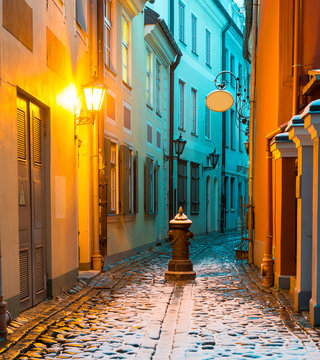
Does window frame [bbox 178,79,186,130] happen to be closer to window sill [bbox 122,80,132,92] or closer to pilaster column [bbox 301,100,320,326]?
window sill [bbox 122,80,132,92]

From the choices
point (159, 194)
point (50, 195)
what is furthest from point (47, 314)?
point (159, 194)

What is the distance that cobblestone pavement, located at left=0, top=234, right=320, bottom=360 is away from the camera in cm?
585

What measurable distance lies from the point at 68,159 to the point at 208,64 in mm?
19545

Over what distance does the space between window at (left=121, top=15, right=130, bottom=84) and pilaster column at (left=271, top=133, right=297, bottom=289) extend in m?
7.09

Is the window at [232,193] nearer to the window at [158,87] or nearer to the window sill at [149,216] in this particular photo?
the window at [158,87]

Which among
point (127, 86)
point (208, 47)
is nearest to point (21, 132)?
point (127, 86)

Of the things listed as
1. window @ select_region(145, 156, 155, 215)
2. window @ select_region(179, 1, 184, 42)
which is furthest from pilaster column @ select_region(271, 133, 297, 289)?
window @ select_region(179, 1, 184, 42)

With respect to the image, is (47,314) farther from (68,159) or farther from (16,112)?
(68,159)

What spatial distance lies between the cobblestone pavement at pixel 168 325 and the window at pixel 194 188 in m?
14.5

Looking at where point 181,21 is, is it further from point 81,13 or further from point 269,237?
point 269,237

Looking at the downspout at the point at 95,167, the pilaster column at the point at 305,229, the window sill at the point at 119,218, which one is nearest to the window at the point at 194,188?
the window sill at the point at 119,218

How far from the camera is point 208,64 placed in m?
28.9

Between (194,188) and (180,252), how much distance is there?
48.9ft

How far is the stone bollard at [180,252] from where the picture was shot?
11.5 metres
